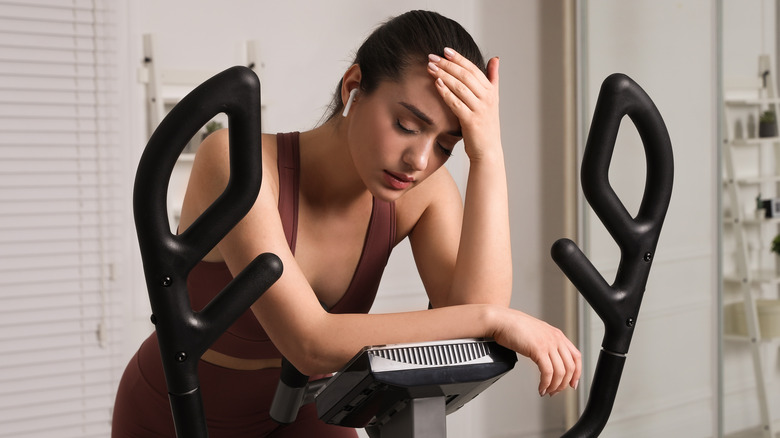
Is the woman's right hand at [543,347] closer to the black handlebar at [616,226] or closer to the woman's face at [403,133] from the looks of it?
the black handlebar at [616,226]

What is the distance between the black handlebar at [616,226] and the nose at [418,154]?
0.21m

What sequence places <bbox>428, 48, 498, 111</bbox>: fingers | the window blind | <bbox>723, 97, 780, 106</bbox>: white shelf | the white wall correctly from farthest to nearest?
the white wall
the window blind
<bbox>723, 97, 780, 106</bbox>: white shelf
<bbox>428, 48, 498, 111</bbox>: fingers

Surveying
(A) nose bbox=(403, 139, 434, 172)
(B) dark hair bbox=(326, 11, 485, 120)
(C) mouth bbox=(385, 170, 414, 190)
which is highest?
(B) dark hair bbox=(326, 11, 485, 120)

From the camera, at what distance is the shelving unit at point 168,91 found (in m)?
2.89

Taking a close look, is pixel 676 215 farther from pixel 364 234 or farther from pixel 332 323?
pixel 332 323

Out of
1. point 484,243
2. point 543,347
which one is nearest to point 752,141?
point 484,243

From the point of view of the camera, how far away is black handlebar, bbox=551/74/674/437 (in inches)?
33.2

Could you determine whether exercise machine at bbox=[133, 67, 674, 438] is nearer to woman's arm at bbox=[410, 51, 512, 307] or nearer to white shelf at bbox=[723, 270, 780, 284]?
woman's arm at bbox=[410, 51, 512, 307]

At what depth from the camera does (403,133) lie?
1.01 m

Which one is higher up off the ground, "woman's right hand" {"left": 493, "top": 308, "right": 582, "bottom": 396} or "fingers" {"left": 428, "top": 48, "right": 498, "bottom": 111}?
"fingers" {"left": 428, "top": 48, "right": 498, "bottom": 111}

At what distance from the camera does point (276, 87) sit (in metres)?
3.13

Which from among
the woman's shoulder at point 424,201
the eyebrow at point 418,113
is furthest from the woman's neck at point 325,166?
the eyebrow at point 418,113

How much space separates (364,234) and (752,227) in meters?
1.89

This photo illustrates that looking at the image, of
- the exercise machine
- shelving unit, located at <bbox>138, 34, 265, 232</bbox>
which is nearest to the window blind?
shelving unit, located at <bbox>138, 34, 265, 232</bbox>
